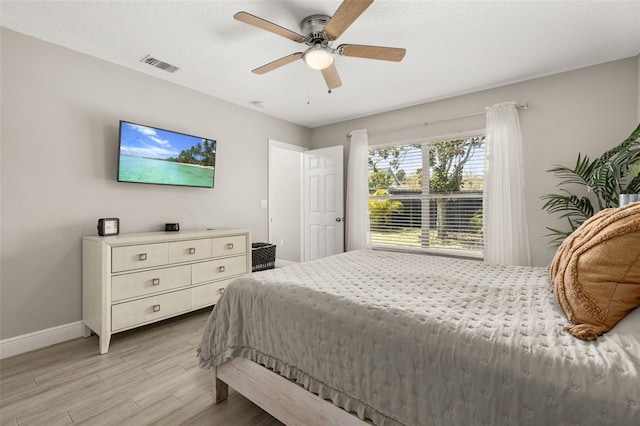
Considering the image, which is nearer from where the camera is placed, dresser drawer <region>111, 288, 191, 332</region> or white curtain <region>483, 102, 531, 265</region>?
dresser drawer <region>111, 288, 191, 332</region>

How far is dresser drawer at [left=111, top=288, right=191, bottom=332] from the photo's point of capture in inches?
90.4

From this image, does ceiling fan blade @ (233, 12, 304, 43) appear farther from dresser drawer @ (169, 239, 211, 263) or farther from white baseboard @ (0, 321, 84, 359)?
white baseboard @ (0, 321, 84, 359)

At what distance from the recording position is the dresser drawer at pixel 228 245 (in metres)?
2.97

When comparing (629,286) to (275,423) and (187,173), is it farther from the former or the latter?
(187,173)

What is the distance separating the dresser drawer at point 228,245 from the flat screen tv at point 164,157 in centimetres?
75

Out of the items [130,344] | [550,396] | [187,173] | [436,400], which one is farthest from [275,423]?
[187,173]

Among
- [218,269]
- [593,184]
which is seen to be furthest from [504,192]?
[218,269]

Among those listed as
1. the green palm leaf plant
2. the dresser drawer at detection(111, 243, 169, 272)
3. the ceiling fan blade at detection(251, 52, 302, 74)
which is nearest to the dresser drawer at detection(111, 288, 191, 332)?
the dresser drawer at detection(111, 243, 169, 272)

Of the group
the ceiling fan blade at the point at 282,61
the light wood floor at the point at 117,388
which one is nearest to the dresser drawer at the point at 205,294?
the light wood floor at the point at 117,388

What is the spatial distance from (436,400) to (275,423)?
97cm

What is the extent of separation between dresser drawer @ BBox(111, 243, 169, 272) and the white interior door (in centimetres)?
247

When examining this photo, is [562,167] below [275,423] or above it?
above

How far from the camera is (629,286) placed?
914mm

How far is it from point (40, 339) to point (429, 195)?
4.20m
